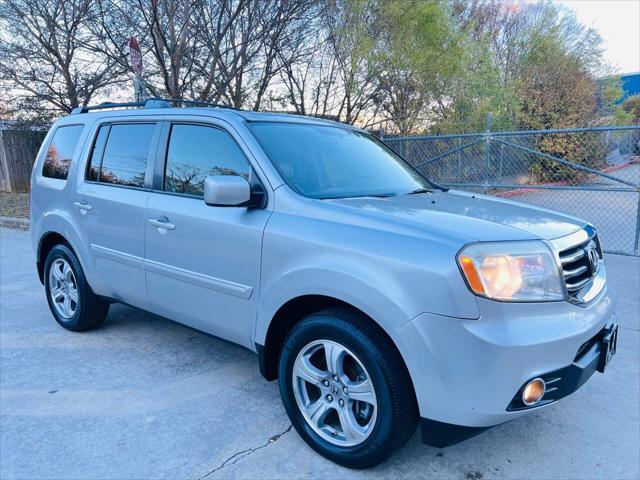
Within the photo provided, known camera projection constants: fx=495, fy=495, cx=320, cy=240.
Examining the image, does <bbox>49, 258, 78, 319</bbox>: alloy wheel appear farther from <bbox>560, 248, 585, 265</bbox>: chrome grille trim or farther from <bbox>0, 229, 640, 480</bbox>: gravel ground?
<bbox>560, 248, 585, 265</bbox>: chrome grille trim

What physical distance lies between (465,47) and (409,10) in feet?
6.87

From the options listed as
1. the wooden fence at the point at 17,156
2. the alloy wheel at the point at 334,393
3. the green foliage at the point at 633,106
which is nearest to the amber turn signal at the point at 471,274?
the alloy wheel at the point at 334,393

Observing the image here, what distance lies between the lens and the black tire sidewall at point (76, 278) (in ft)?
13.5

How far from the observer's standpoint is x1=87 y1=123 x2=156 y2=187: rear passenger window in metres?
3.59

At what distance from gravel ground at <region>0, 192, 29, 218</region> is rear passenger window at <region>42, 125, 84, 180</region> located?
756 cm

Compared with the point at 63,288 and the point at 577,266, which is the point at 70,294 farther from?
the point at 577,266

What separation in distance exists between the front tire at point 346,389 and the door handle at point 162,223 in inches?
44.5

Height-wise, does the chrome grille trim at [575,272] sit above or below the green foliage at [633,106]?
below

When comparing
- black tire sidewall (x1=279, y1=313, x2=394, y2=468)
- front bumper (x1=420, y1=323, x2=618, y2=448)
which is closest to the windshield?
black tire sidewall (x1=279, y1=313, x2=394, y2=468)

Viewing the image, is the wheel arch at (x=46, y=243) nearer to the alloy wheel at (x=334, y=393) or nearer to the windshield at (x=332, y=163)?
the windshield at (x=332, y=163)

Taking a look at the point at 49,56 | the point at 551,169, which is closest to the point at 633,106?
the point at 551,169

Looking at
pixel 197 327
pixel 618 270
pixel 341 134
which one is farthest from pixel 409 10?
pixel 197 327

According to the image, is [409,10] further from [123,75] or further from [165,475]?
[165,475]

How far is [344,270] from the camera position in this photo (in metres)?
2.36
